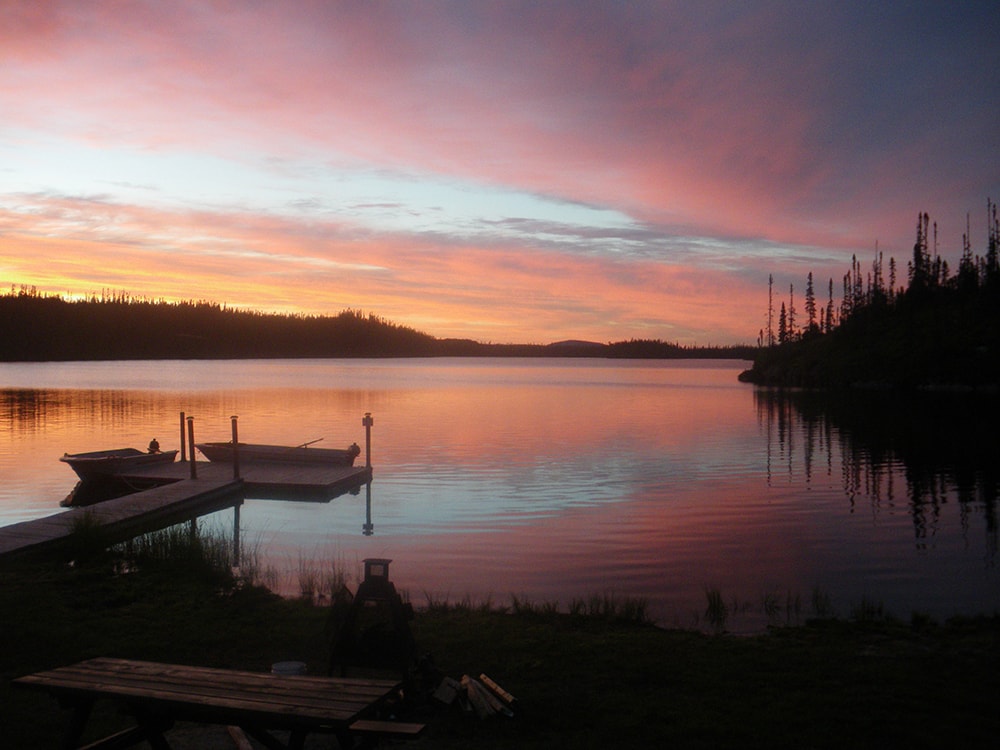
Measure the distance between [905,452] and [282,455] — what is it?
2769 cm

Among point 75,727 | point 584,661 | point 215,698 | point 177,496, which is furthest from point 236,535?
point 215,698

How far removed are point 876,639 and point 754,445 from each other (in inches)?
1309

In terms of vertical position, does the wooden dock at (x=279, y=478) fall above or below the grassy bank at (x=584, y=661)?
below

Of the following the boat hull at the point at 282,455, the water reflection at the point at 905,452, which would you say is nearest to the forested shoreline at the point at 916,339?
the water reflection at the point at 905,452

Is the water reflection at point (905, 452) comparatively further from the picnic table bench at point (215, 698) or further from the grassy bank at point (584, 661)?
the picnic table bench at point (215, 698)

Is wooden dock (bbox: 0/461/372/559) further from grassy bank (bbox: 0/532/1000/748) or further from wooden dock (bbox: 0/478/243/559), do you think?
grassy bank (bbox: 0/532/1000/748)

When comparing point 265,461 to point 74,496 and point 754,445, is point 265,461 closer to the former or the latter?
point 74,496

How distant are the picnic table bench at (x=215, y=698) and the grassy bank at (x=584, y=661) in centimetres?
108

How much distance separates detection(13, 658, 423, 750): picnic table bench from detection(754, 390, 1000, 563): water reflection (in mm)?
16828

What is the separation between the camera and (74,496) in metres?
25.1

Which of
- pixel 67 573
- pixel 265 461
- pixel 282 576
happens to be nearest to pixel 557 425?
pixel 265 461

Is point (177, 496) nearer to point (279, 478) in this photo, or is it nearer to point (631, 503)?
point (279, 478)

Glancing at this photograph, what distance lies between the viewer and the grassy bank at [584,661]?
6.45m

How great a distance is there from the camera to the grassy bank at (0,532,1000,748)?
6.45 meters
